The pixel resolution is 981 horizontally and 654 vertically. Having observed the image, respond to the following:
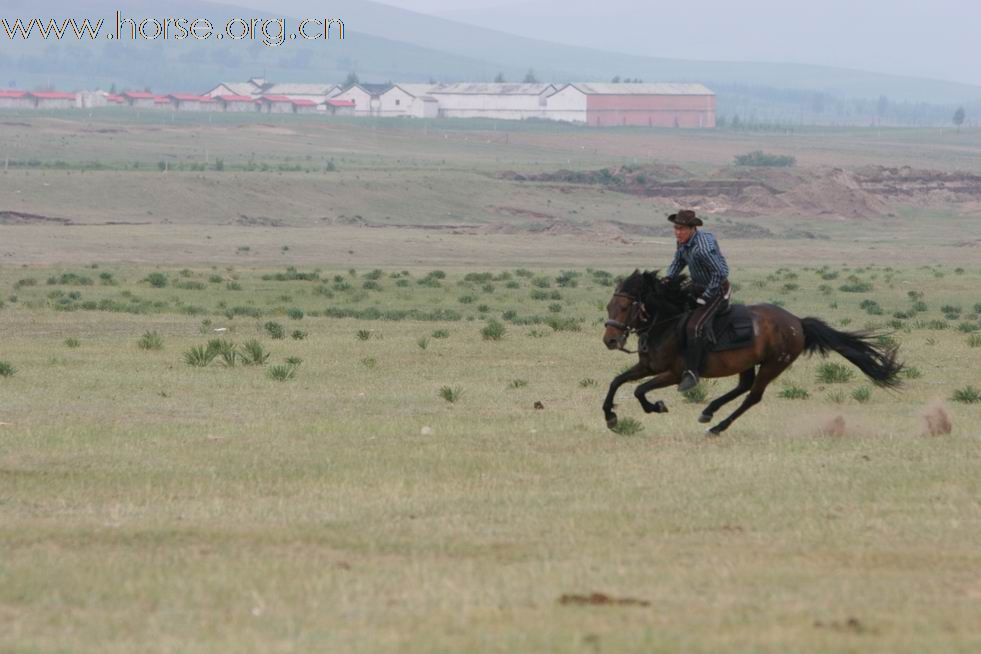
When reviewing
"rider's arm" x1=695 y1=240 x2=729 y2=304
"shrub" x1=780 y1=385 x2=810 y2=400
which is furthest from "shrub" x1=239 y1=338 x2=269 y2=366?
"rider's arm" x1=695 y1=240 x2=729 y2=304

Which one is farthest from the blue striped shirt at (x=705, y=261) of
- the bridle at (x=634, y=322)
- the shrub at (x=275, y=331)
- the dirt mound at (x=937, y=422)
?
the shrub at (x=275, y=331)

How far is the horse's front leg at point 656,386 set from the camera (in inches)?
628

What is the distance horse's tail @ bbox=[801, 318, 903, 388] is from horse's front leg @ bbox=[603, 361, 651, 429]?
5.52ft

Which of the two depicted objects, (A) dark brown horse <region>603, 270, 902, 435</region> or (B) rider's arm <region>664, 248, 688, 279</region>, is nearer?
(A) dark brown horse <region>603, 270, 902, 435</region>

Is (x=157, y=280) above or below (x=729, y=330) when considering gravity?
below

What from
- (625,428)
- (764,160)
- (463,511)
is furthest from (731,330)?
(764,160)

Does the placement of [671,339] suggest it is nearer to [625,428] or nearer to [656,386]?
[656,386]

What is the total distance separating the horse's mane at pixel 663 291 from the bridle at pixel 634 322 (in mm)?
75

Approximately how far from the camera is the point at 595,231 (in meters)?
74.0

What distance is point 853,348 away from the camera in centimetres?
1705

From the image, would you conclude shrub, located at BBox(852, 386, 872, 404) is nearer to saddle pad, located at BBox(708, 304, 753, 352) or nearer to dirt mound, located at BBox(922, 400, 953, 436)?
dirt mound, located at BBox(922, 400, 953, 436)

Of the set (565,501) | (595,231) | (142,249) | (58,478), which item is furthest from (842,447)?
(595,231)

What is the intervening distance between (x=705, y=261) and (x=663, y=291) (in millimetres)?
487

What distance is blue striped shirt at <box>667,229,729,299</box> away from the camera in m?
15.7
